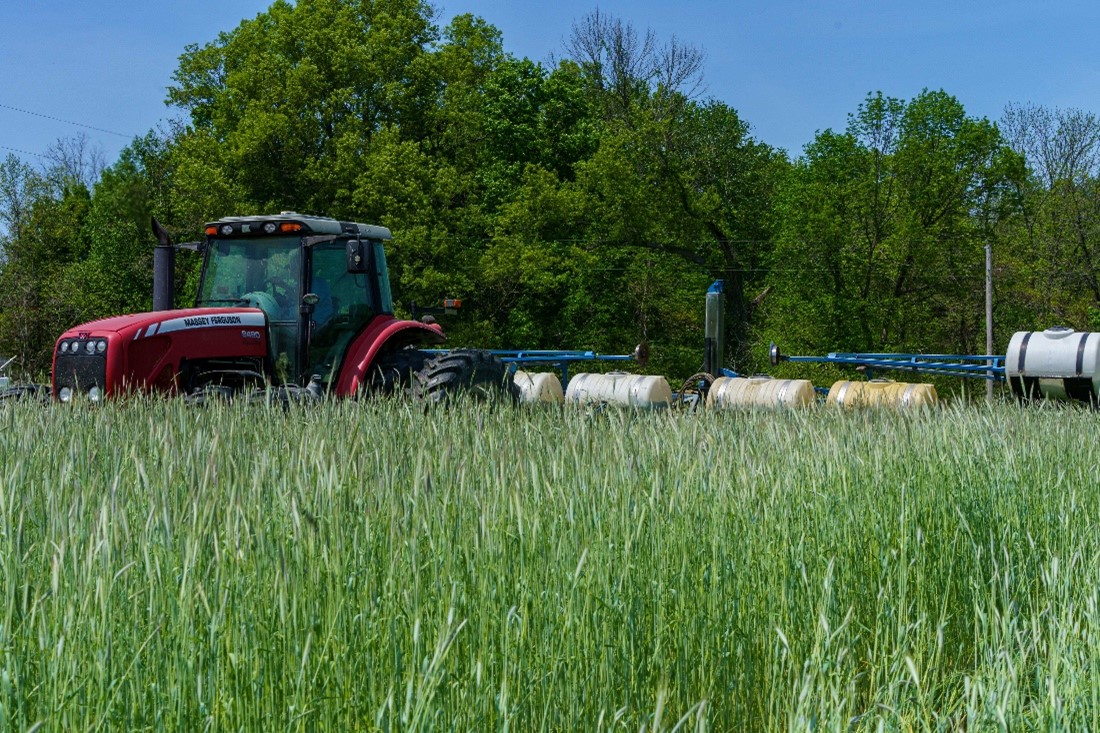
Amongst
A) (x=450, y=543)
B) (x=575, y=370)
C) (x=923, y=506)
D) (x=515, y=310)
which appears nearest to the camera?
(x=450, y=543)

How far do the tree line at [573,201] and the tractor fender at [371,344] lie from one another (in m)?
20.7

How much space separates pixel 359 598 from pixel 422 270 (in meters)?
29.2

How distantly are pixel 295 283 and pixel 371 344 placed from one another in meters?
0.76

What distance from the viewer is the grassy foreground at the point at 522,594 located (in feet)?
7.25

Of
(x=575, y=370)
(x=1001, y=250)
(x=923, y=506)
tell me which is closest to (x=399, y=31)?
(x=575, y=370)

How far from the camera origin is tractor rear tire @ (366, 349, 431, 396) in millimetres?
9128

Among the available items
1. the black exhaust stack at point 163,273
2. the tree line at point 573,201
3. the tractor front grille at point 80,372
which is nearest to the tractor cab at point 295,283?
the black exhaust stack at point 163,273

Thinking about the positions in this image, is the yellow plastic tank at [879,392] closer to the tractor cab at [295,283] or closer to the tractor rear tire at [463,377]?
the tractor rear tire at [463,377]

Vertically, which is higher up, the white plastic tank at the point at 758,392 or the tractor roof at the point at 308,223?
the tractor roof at the point at 308,223

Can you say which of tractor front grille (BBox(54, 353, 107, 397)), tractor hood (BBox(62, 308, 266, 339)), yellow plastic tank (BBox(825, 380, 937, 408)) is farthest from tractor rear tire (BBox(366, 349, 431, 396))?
yellow plastic tank (BBox(825, 380, 937, 408))

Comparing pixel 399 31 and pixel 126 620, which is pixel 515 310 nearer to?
pixel 399 31

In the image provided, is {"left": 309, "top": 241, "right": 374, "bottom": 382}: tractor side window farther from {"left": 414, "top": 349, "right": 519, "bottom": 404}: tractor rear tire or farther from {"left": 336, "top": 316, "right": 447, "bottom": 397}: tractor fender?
{"left": 414, "top": 349, "right": 519, "bottom": 404}: tractor rear tire

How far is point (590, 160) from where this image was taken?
3634 cm

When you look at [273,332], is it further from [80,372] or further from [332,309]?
[80,372]
